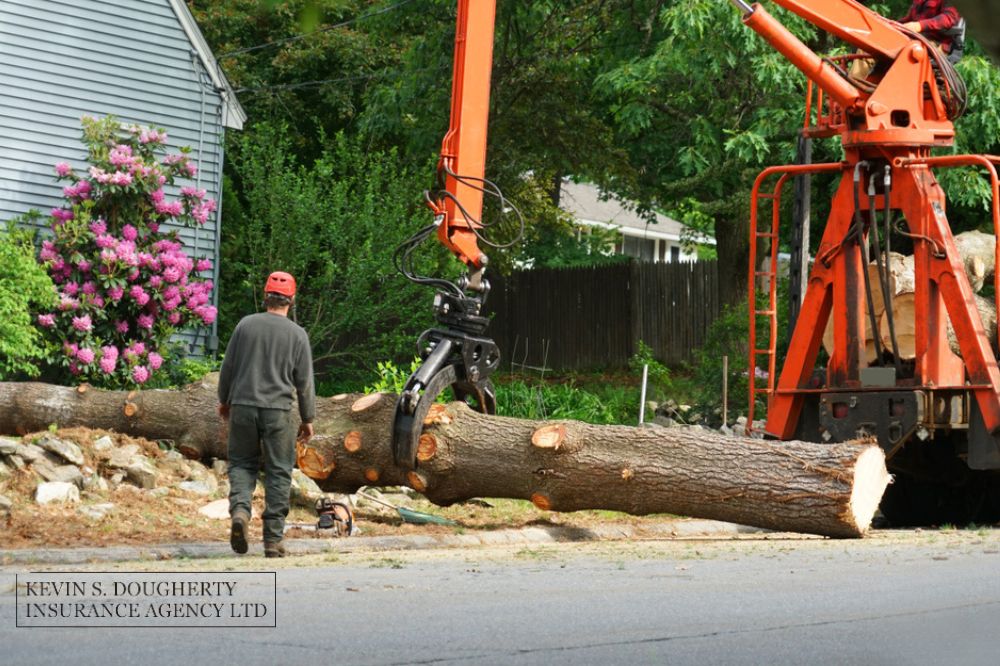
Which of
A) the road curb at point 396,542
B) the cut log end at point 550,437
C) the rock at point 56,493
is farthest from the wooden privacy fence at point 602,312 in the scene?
the cut log end at point 550,437

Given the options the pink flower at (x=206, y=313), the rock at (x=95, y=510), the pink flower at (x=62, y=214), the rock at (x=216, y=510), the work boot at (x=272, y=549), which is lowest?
the rock at (x=216, y=510)

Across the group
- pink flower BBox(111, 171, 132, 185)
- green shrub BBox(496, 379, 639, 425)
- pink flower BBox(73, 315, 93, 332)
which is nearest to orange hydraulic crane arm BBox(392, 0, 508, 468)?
green shrub BBox(496, 379, 639, 425)

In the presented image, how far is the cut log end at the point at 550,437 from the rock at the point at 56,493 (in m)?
3.82

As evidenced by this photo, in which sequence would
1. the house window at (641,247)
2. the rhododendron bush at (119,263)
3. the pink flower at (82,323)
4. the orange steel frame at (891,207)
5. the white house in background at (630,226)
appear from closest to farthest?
the orange steel frame at (891,207) → the pink flower at (82,323) → the rhododendron bush at (119,263) → the white house in background at (630,226) → the house window at (641,247)

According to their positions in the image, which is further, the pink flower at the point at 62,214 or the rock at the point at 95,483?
the pink flower at the point at 62,214

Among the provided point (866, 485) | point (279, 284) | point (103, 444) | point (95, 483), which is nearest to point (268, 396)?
point (279, 284)

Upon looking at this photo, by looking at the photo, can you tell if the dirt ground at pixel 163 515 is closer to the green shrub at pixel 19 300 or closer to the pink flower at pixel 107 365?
the green shrub at pixel 19 300

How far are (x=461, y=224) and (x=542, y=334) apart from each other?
69.7 ft

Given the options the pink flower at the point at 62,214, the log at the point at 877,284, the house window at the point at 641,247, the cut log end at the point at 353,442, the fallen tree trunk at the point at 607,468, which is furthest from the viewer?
the house window at the point at 641,247

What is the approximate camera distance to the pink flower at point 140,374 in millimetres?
19109

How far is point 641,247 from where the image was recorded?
58375 millimetres

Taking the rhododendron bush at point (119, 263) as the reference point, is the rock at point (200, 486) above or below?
below

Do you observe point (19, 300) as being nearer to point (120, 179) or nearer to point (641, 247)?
point (120, 179)

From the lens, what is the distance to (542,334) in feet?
108
